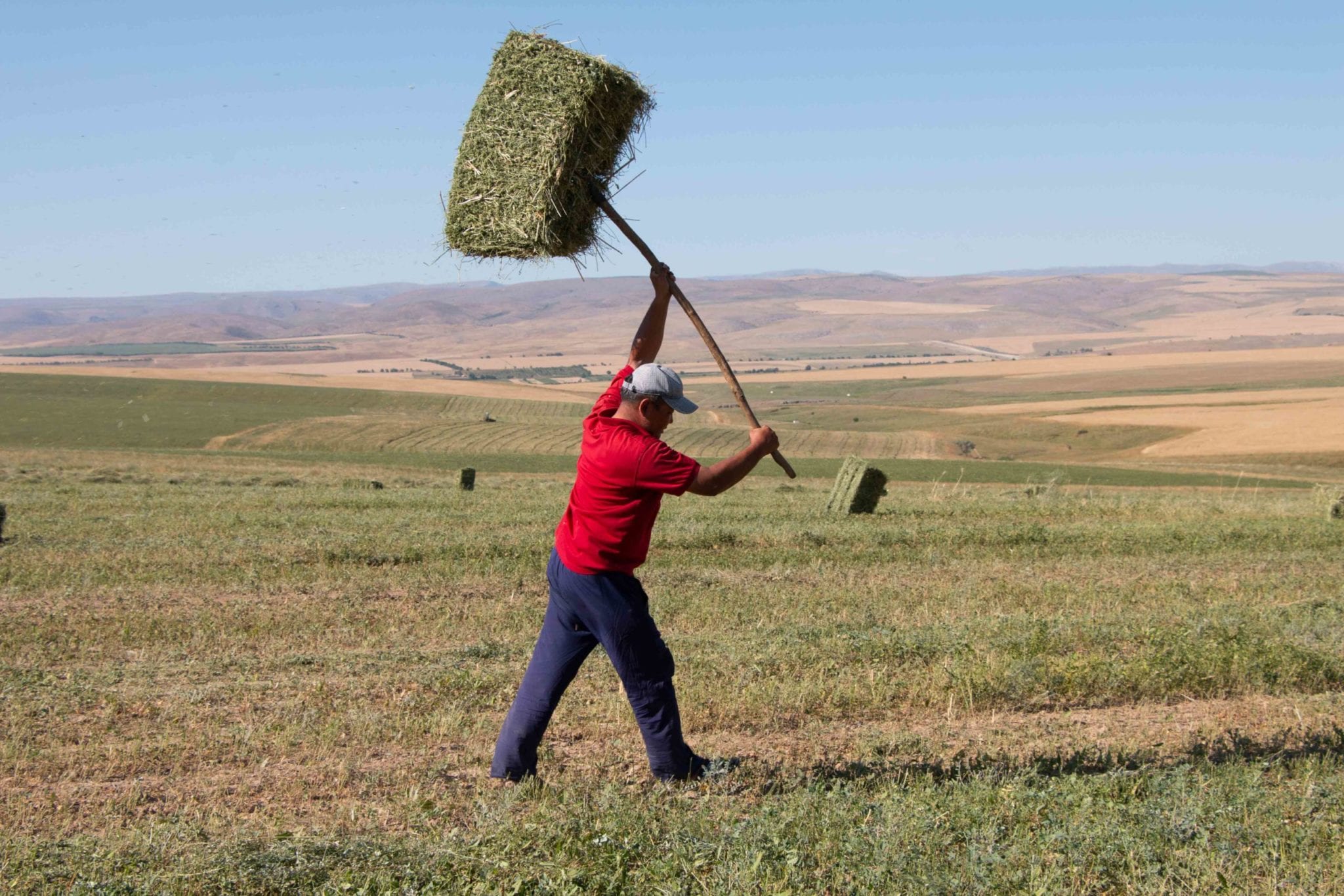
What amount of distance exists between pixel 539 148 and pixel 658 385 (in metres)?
1.70

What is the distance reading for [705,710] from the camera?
7.05 meters

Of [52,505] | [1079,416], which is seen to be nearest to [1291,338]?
[1079,416]

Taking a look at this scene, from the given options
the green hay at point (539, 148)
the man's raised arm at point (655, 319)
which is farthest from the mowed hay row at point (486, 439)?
the man's raised arm at point (655, 319)

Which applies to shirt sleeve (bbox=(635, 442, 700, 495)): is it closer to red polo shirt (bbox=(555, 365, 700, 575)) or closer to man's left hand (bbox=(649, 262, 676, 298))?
red polo shirt (bbox=(555, 365, 700, 575))

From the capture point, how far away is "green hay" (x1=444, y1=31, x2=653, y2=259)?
6.35 m

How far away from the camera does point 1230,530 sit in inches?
628

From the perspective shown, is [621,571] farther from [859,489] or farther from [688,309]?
[859,489]

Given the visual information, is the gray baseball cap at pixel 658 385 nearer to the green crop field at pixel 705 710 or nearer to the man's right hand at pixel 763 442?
the man's right hand at pixel 763 442

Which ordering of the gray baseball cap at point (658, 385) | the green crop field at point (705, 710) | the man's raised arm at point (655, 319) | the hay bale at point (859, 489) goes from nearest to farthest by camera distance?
1. the green crop field at point (705, 710)
2. the gray baseball cap at point (658, 385)
3. the man's raised arm at point (655, 319)
4. the hay bale at point (859, 489)

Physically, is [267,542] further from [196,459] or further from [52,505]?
[196,459]

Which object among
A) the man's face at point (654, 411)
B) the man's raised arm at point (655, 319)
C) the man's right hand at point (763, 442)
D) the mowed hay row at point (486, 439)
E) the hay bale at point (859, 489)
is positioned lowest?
the mowed hay row at point (486, 439)

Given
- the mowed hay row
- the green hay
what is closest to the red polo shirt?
the green hay

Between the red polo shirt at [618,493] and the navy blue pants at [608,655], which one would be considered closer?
the red polo shirt at [618,493]

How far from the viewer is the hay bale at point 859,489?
1875cm
